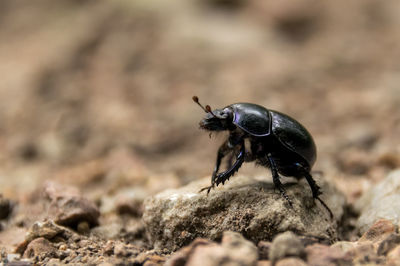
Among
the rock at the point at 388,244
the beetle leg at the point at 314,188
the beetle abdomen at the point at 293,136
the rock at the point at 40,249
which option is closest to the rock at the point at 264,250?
the rock at the point at 388,244

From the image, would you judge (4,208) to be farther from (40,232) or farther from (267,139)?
(267,139)

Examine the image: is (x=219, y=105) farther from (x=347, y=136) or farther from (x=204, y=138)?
(x=347, y=136)

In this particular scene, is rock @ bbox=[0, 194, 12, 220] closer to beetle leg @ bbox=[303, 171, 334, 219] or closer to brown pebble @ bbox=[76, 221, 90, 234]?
brown pebble @ bbox=[76, 221, 90, 234]

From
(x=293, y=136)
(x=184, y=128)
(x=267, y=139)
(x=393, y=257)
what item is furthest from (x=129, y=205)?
(x=184, y=128)

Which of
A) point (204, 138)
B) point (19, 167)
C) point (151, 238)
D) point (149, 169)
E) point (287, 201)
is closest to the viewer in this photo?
point (287, 201)

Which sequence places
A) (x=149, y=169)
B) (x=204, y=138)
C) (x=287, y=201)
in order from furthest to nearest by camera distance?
(x=204, y=138)
(x=149, y=169)
(x=287, y=201)

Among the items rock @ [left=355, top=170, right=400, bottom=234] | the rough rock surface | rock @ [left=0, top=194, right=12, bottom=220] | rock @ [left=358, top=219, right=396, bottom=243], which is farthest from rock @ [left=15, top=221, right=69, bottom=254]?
rock @ [left=355, top=170, right=400, bottom=234]

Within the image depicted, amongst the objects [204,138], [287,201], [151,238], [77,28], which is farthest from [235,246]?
[77,28]
